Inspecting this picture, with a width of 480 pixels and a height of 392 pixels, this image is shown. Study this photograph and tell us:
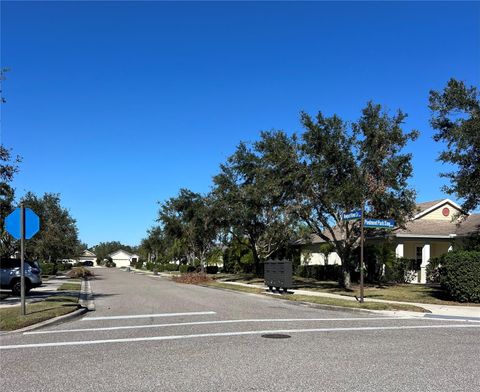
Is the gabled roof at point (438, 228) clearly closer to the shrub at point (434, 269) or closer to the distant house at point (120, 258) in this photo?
the shrub at point (434, 269)

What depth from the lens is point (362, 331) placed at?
12.2 m

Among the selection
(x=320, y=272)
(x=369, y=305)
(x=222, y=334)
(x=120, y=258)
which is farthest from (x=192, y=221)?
(x=120, y=258)

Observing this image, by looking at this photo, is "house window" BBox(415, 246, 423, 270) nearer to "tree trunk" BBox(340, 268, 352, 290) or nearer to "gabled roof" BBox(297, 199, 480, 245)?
"gabled roof" BBox(297, 199, 480, 245)

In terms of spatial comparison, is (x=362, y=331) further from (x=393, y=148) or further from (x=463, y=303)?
(x=393, y=148)

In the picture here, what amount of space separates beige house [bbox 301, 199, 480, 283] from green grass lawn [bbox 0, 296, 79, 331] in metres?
19.3

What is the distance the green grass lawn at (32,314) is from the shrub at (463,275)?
13560 mm

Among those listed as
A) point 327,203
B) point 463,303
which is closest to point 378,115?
point 327,203

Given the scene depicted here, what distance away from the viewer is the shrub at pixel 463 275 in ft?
63.3

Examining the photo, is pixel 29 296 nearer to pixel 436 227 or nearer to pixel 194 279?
pixel 194 279

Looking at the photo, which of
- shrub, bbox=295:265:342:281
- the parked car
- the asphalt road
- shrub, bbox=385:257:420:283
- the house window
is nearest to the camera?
the asphalt road

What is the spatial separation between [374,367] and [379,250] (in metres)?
25.7

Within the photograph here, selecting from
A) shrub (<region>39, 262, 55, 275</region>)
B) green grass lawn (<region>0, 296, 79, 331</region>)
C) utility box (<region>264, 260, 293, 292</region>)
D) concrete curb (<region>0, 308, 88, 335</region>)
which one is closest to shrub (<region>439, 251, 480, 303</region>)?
utility box (<region>264, 260, 293, 292</region>)

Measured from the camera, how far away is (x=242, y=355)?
29.3 ft

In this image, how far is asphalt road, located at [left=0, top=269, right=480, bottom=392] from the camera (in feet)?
22.9
